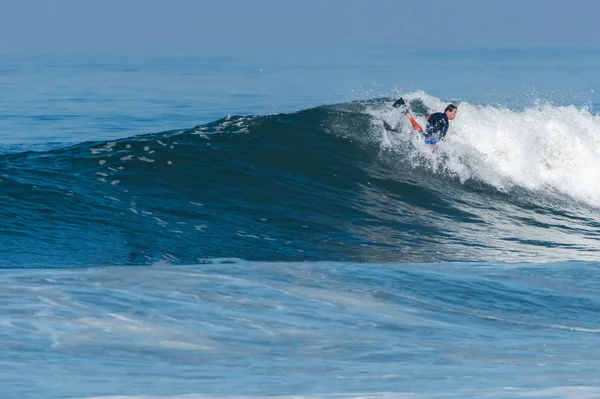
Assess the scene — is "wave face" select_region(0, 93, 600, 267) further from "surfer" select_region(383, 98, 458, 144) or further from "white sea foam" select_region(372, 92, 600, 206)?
"surfer" select_region(383, 98, 458, 144)

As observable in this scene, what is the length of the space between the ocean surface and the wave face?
48 mm

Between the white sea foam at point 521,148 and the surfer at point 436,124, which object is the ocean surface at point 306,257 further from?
the surfer at point 436,124

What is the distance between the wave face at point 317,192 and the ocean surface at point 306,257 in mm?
48

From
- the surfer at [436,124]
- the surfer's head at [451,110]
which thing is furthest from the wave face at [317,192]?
the surfer's head at [451,110]

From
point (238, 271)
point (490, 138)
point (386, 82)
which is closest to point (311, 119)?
point (490, 138)

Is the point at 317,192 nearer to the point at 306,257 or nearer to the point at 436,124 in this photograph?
the point at 436,124

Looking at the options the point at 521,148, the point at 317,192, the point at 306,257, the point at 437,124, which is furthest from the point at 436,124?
the point at 306,257

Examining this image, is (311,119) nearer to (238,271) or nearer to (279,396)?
(238,271)

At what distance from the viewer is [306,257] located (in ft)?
37.2

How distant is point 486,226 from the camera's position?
13672 millimetres

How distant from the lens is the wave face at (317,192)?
38.0 ft

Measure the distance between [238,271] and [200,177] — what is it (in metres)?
5.37

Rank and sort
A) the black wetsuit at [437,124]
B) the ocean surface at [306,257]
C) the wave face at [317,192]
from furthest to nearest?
1. the black wetsuit at [437,124]
2. the wave face at [317,192]
3. the ocean surface at [306,257]

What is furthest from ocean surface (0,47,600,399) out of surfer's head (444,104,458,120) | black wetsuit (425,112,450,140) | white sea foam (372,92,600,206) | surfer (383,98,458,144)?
surfer's head (444,104,458,120)
